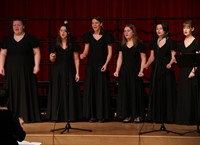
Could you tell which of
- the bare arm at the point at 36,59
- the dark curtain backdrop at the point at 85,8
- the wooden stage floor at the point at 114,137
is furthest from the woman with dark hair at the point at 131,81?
the dark curtain backdrop at the point at 85,8

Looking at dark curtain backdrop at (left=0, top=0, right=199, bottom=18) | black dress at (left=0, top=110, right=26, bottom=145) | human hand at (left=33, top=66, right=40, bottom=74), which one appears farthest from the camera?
dark curtain backdrop at (left=0, top=0, right=199, bottom=18)

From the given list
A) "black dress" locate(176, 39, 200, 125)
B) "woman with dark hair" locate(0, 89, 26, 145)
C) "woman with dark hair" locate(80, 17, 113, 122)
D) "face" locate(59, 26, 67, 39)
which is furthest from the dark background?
"woman with dark hair" locate(0, 89, 26, 145)

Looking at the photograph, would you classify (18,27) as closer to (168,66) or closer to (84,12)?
(168,66)

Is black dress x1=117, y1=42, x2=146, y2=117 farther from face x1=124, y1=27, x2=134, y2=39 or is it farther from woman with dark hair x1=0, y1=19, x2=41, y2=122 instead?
woman with dark hair x1=0, y1=19, x2=41, y2=122

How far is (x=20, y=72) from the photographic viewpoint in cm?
637

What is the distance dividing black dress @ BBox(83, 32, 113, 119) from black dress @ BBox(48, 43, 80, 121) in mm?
237

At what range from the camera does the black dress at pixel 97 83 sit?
6.58m

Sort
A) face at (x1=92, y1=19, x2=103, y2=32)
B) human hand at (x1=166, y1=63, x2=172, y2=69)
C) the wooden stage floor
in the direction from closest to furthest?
1. the wooden stage floor
2. human hand at (x1=166, y1=63, x2=172, y2=69)
3. face at (x1=92, y1=19, x2=103, y2=32)

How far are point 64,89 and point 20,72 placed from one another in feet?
2.24

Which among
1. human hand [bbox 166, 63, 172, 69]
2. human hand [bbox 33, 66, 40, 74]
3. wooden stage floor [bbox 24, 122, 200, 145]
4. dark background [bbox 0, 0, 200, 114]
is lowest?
wooden stage floor [bbox 24, 122, 200, 145]

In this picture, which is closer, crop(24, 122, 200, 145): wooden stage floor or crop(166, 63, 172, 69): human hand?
crop(24, 122, 200, 145): wooden stage floor

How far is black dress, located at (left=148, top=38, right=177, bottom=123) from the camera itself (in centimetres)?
625

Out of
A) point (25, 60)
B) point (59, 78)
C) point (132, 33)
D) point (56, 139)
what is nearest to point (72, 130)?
point (56, 139)

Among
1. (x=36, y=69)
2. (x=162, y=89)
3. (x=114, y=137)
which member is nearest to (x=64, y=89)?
(x=36, y=69)
